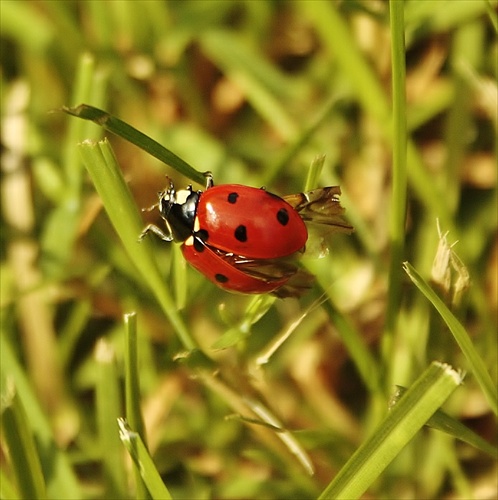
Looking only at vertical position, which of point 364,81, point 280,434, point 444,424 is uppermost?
point 364,81

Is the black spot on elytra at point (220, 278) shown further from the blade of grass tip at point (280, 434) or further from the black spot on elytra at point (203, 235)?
the blade of grass tip at point (280, 434)

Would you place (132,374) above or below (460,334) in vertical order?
below

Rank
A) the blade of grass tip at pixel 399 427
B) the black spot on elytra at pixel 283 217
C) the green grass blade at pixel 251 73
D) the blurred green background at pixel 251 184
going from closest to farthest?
the blade of grass tip at pixel 399 427, the black spot on elytra at pixel 283 217, the blurred green background at pixel 251 184, the green grass blade at pixel 251 73

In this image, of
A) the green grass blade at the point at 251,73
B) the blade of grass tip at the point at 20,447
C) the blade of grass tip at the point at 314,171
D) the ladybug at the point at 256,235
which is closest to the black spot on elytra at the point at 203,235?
the ladybug at the point at 256,235

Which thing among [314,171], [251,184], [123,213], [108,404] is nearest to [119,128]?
[123,213]

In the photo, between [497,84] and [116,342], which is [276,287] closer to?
[116,342]

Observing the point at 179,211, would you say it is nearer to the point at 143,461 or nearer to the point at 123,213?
the point at 123,213

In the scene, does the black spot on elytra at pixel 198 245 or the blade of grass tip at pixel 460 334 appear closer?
the blade of grass tip at pixel 460 334

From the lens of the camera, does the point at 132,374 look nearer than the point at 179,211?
Yes
